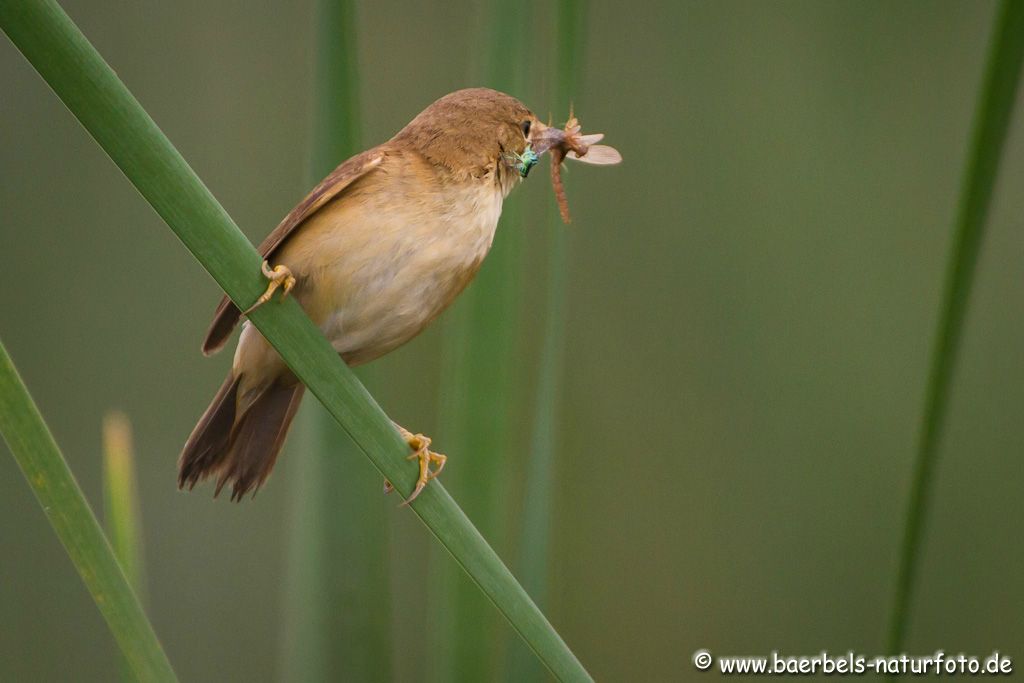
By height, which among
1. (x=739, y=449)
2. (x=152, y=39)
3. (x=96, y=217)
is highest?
(x=152, y=39)

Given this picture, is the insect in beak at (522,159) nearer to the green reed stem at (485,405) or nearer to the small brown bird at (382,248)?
the small brown bird at (382,248)

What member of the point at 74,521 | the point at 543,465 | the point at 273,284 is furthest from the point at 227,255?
the point at 543,465

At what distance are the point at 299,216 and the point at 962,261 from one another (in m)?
0.96

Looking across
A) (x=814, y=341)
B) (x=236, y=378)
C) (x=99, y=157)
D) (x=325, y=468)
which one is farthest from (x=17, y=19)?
(x=99, y=157)

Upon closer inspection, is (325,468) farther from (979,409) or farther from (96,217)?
(96,217)

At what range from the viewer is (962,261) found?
1.06 m

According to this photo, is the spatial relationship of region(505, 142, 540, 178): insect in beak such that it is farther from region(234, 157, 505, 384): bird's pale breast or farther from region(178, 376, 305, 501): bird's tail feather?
region(178, 376, 305, 501): bird's tail feather

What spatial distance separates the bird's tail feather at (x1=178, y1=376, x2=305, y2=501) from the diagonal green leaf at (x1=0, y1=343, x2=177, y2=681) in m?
0.76

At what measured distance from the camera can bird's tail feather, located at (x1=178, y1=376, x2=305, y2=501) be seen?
71.0 inches

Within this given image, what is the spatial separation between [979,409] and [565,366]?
45.8 inches

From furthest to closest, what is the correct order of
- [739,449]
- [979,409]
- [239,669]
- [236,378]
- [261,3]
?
[261,3]
[239,669]
[739,449]
[979,409]
[236,378]

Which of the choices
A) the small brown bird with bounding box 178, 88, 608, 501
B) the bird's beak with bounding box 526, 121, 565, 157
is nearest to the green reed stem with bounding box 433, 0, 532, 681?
the small brown bird with bounding box 178, 88, 608, 501

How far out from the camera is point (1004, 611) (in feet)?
9.83

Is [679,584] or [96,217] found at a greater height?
[96,217]
